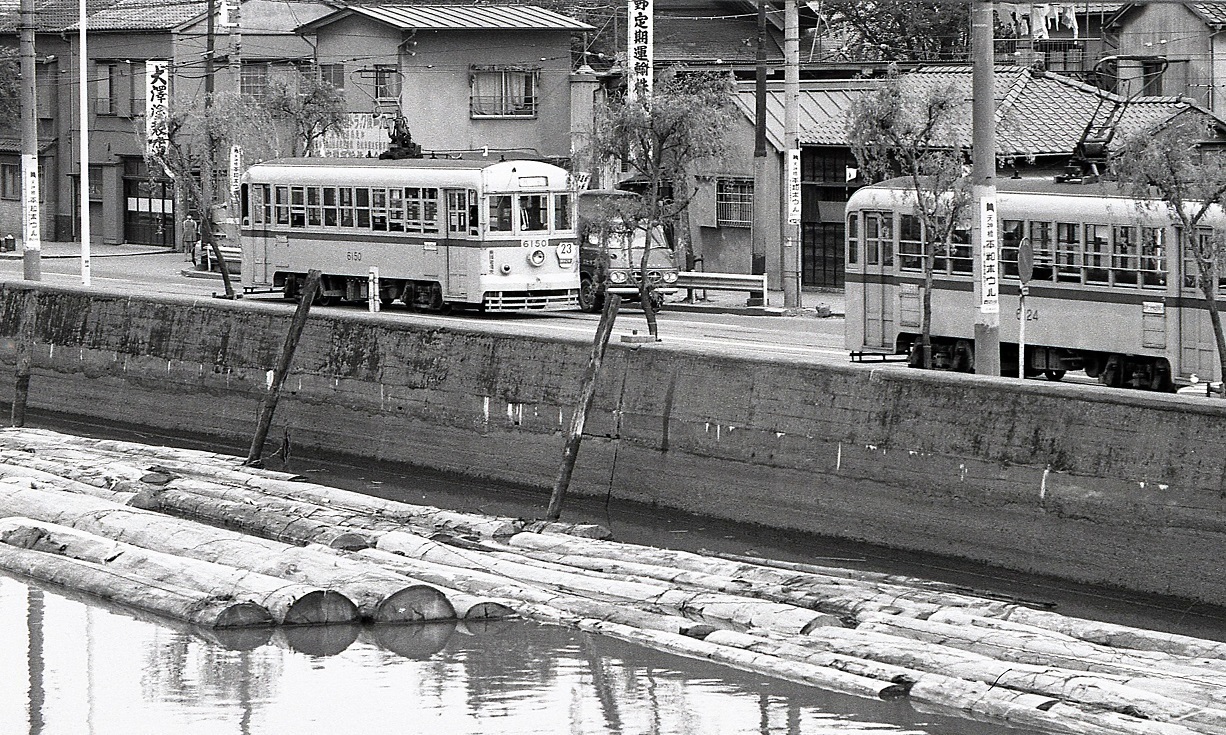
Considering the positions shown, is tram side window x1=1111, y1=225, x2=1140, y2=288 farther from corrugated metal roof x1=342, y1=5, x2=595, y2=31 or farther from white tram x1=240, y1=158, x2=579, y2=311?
Result: corrugated metal roof x1=342, y1=5, x2=595, y2=31

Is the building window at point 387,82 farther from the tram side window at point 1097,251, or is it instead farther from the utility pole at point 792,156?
the tram side window at point 1097,251

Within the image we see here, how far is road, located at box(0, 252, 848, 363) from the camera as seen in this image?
31.8m

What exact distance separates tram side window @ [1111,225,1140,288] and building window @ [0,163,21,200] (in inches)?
2118

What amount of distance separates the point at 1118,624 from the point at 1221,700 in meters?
4.58

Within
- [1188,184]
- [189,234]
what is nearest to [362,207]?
[1188,184]

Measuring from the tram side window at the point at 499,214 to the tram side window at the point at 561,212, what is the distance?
1.24 m

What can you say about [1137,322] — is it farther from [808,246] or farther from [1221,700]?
[808,246]

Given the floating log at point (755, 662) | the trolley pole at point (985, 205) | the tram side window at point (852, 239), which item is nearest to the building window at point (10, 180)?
the tram side window at point (852, 239)

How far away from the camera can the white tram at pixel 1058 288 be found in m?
26.3

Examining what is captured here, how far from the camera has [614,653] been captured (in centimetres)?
1744

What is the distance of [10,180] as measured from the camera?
240 feet

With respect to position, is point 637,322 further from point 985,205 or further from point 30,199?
point 985,205

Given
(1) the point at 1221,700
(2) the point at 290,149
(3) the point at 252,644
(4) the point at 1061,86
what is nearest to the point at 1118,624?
(1) the point at 1221,700

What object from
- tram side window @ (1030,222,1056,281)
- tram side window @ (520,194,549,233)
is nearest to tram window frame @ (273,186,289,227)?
tram side window @ (520,194,549,233)
